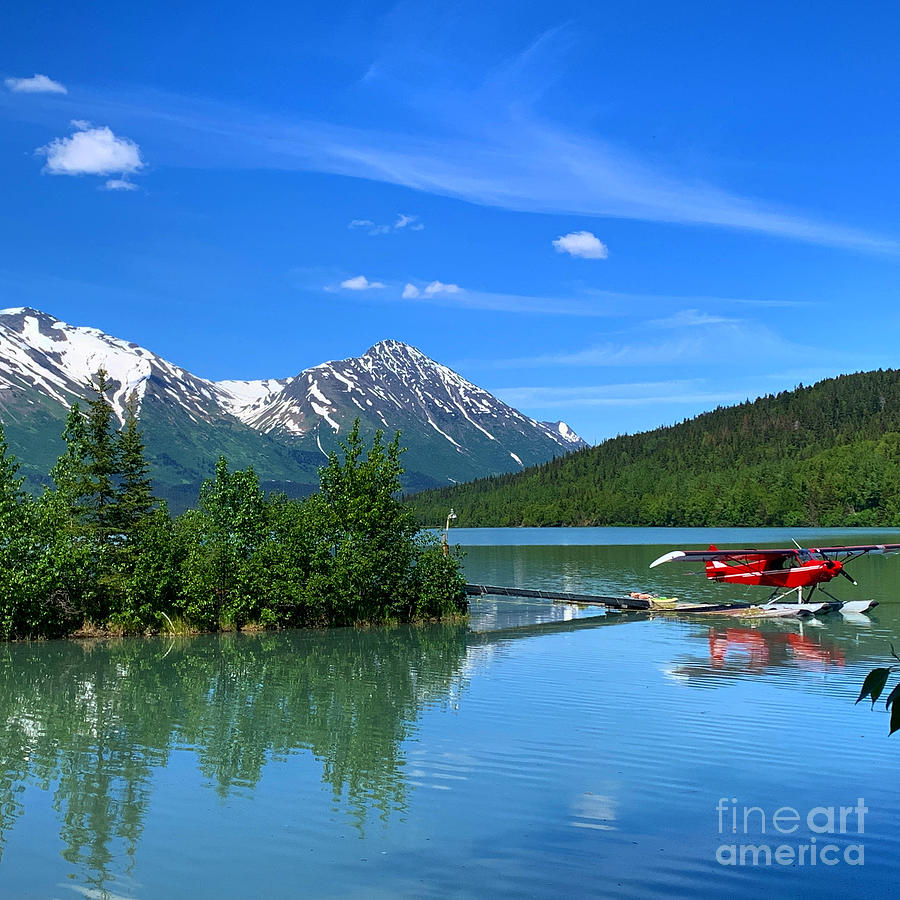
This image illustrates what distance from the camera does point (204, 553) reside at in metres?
36.8

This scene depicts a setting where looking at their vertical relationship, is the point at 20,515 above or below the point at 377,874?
above

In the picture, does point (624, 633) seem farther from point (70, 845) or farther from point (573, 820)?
point (70, 845)

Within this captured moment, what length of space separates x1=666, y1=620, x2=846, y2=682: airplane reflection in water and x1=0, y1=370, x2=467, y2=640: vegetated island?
13008mm

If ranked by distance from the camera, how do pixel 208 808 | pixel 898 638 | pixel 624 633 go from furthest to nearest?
1. pixel 624 633
2. pixel 898 638
3. pixel 208 808

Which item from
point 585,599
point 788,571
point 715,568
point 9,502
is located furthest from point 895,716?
point 715,568

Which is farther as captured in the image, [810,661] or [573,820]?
[810,661]

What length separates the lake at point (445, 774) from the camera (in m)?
11.6

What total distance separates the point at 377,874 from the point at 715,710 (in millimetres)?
12087

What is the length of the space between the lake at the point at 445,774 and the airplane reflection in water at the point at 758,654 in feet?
0.77

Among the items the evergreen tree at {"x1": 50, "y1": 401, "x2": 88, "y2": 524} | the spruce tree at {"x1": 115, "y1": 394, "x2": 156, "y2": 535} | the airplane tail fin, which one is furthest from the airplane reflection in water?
the evergreen tree at {"x1": 50, "y1": 401, "x2": 88, "y2": 524}

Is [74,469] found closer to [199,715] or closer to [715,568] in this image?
[199,715]

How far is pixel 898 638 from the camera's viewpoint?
110 ft

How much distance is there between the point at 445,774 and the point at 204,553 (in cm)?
2293

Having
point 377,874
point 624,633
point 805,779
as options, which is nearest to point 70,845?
point 377,874
